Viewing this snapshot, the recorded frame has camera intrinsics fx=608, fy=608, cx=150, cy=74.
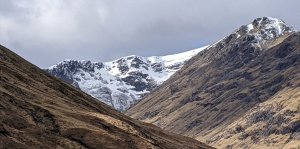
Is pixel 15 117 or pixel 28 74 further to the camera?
pixel 28 74

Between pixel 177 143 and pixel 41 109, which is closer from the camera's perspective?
pixel 41 109

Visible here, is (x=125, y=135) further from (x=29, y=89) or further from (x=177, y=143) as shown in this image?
(x=177, y=143)

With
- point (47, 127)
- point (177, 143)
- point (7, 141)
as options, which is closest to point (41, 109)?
point (47, 127)

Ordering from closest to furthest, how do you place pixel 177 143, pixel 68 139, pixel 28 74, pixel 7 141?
1. pixel 7 141
2. pixel 68 139
3. pixel 28 74
4. pixel 177 143

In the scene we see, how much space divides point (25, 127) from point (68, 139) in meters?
9.43

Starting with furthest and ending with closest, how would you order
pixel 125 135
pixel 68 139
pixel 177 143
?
1. pixel 177 143
2. pixel 125 135
3. pixel 68 139

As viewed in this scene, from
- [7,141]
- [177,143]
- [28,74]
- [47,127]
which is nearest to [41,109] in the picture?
[47,127]

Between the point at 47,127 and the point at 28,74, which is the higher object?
the point at 28,74

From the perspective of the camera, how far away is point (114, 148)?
120062mm

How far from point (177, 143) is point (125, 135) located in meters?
55.9

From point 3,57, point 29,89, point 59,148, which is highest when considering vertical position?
point 3,57

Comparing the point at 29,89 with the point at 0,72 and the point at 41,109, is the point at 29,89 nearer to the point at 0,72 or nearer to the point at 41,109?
the point at 0,72

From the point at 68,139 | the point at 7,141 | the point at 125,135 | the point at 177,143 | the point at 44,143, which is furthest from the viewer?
the point at 177,143

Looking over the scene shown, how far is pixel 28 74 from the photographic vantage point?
6378 inches
